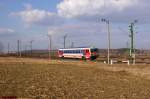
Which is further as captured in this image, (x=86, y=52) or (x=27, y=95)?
(x=86, y=52)

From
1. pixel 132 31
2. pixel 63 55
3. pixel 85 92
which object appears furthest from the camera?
pixel 63 55

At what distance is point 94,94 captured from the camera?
19969 mm

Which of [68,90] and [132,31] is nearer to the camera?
[68,90]

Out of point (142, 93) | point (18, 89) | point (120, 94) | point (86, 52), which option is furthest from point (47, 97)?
point (86, 52)

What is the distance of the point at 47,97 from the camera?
1780 cm

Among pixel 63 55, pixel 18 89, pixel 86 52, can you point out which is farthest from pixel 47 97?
pixel 63 55

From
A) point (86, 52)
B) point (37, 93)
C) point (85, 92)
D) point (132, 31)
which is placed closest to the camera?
point (37, 93)

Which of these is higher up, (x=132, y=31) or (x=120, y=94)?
(x=132, y=31)

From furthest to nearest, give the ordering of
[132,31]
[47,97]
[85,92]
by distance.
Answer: [132,31] → [85,92] → [47,97]

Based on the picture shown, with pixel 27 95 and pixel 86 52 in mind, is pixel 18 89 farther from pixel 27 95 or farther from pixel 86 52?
pixel 86 52

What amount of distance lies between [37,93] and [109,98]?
11.9 feet

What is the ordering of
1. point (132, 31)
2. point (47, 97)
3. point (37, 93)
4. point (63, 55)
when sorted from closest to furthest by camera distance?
point (47, 97) < point (37, 93) < point (132, 31) < point (63, 55)

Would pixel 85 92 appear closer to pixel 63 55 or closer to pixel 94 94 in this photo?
pixel 94 94

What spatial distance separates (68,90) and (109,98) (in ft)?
10.3
